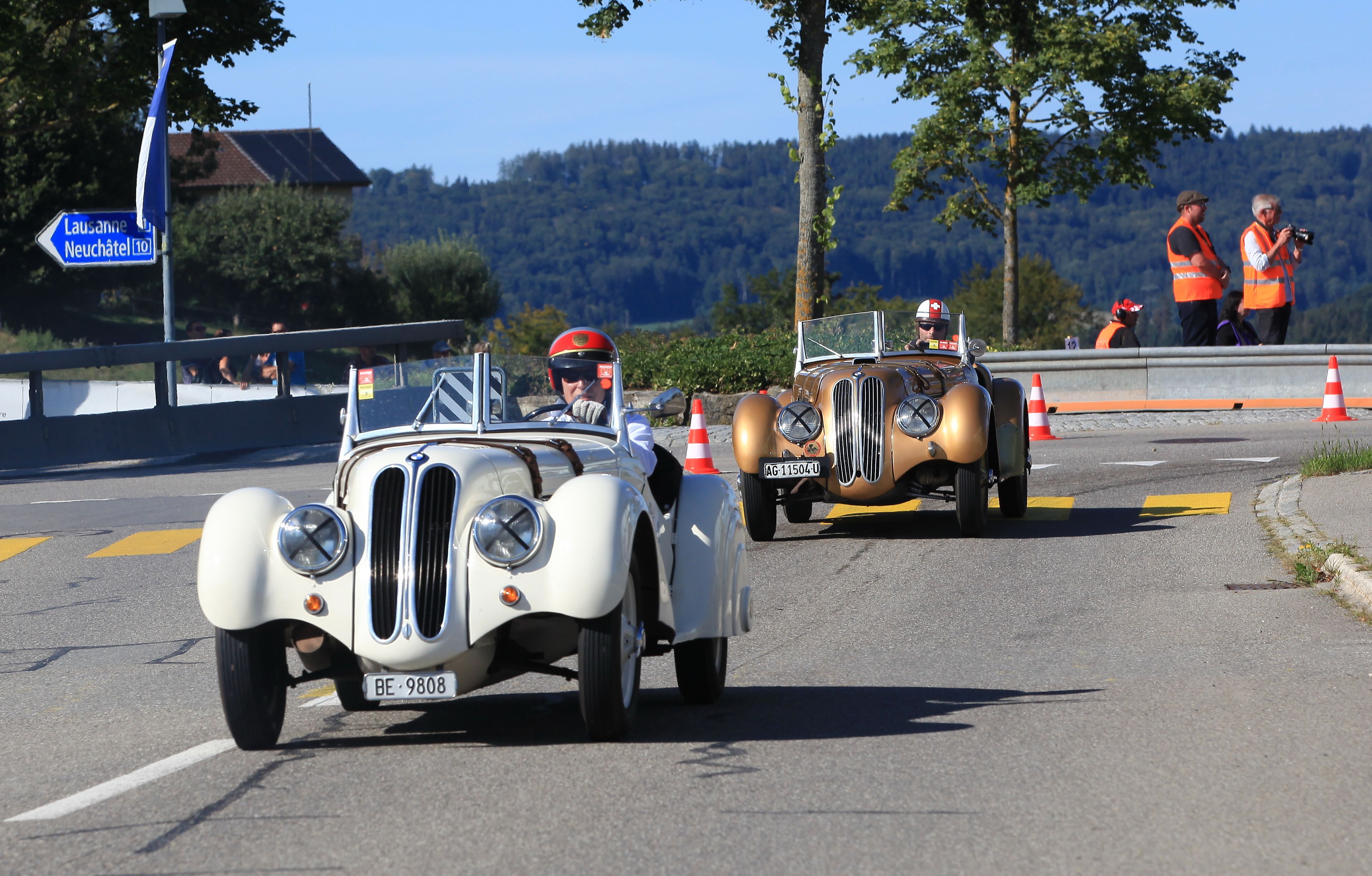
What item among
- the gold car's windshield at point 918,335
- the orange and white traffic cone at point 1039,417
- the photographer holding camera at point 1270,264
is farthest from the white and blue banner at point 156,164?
the photographer holding camera at point 1270,264

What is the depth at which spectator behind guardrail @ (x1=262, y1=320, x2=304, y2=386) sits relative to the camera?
2325 centimetres

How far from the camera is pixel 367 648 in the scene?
17.4 ft

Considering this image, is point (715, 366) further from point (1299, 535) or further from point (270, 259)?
point (270, 259)

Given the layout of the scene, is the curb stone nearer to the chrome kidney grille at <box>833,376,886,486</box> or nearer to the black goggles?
the chrome kidney grille at <box>833,376,886,486</box>

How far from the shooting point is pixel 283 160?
370 feet

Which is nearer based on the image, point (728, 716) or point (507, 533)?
point (507, 533)

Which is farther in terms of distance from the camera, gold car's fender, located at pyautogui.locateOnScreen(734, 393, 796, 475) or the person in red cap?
the person in red cap

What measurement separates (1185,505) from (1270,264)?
9.17 m

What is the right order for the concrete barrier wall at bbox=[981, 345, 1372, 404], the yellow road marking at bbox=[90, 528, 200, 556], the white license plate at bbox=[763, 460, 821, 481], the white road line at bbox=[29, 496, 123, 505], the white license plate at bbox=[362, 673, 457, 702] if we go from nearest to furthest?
the white license plate at bbox=[362, 673, 457, 702] → the white license plate at bbox=[763, 460, 821, 481] → the yellow road marking at bbox=[90, 528, 200, 556] → the white road line at bbox=[29, 496, 123, 505] → the concrete barrier wall at bbox=[981, 345, 1372, 404]

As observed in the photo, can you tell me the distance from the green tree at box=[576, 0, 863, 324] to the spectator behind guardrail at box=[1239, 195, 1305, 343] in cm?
610

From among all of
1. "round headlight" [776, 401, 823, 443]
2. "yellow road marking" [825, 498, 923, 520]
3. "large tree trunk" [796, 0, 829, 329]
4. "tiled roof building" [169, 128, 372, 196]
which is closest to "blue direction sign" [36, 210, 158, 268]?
"large tree trunk" [796, 0, 829, 329]

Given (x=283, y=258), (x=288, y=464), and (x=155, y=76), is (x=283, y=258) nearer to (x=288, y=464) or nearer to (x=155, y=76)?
(x=155, y=76)

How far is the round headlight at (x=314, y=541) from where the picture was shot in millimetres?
5379

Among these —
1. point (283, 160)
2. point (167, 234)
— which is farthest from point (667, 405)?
point (283, 160)
